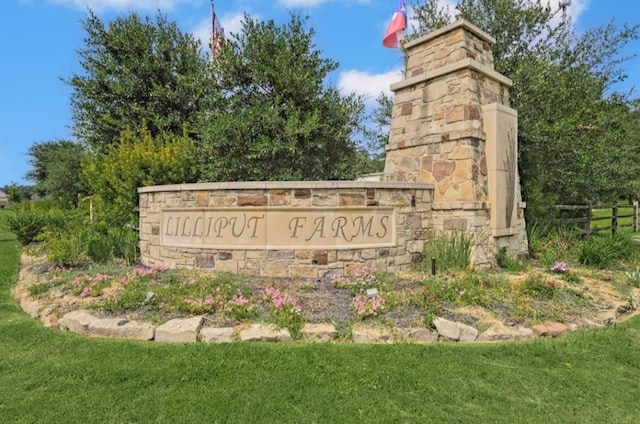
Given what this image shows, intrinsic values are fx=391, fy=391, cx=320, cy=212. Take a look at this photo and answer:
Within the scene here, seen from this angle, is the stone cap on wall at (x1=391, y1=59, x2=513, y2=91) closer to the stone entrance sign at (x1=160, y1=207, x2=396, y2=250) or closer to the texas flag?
the stone entrance sign at (x1=160, y1=207, x2=396, y2=250)

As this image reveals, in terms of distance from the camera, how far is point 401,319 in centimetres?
391

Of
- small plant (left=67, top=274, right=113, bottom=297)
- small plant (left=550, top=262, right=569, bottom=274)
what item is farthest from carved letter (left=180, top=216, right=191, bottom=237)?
small plant (left=550, top=262, right=569, bottom=274)

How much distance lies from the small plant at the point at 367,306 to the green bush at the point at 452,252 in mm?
1886

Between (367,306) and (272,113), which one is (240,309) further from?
(272,113)

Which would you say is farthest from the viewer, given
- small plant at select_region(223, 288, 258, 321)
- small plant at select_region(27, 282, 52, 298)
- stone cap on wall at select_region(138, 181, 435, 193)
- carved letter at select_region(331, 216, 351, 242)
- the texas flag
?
the texas flag

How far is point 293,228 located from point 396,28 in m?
6.38

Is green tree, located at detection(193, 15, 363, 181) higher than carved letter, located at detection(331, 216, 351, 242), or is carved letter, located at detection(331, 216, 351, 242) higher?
green tree, located at detection(193, 15, 363, 181)

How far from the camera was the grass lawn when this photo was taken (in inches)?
97.8

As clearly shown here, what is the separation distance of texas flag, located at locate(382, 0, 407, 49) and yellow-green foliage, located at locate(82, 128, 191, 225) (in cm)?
553

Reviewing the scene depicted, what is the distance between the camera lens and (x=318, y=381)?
2.85 metres

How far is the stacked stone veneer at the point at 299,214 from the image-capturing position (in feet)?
17.9

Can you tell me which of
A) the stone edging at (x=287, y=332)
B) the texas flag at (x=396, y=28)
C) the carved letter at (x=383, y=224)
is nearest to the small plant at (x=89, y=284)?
the stone edging at (x=287, y=332)

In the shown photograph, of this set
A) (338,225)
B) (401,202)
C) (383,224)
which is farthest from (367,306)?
(401,202)

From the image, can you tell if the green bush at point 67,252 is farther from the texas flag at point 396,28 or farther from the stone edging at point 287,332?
the texas flag at point 396,28
